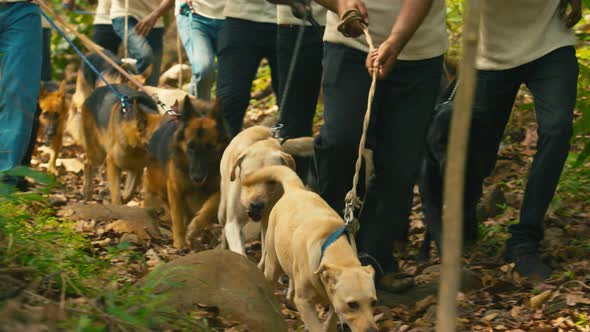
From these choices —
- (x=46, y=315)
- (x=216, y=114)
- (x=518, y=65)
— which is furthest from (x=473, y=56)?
(x=216, y=114)

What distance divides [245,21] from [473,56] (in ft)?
19.1

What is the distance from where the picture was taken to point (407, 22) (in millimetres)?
5180

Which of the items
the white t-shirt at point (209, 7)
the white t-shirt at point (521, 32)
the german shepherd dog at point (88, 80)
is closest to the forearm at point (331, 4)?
the white t-shirt at point (521, 32)

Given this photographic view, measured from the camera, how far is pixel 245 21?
26.3 feet

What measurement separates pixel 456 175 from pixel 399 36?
9.40ft

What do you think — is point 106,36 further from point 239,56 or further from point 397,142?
A: point 397,142

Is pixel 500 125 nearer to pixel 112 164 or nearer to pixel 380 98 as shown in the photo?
pixel 380 98

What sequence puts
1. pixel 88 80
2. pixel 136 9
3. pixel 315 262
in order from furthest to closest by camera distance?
pixel 88 80
pixel 136 9
pixel 315 262

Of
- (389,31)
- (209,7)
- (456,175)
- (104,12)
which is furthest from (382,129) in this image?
(104,12)

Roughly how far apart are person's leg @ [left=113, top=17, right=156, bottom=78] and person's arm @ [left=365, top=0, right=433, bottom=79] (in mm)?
5796

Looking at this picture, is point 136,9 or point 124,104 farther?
point 136,9

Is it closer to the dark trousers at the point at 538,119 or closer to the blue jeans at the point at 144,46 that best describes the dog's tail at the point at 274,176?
the dark trousers at the point at 538,119

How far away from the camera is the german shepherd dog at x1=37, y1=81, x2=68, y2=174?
11.4 meters

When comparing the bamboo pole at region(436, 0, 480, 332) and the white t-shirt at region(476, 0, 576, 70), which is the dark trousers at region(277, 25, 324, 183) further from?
the bamboo pole at region(436, 0, 480, 332)
